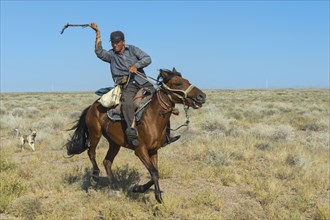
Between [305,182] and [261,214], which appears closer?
[261,214]

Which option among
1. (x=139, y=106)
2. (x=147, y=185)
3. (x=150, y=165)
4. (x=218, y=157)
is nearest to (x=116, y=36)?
(x=139, y=106)

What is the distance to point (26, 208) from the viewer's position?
6.43 m

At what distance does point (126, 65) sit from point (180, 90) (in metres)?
1.31

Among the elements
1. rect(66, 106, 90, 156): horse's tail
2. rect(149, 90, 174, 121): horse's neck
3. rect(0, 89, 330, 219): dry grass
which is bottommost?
rect(0, 89, 330, 219): dry grass

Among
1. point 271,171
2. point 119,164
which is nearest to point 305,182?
point 271,171

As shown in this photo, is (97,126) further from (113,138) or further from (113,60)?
(113,60)

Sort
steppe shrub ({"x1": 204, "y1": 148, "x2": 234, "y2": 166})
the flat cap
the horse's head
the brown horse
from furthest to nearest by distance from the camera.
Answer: steppe shrub ({"x1": 204, "y1": 148, "x2": 234, "y2": 166}), the flat cap, the brown horse, the horse's head

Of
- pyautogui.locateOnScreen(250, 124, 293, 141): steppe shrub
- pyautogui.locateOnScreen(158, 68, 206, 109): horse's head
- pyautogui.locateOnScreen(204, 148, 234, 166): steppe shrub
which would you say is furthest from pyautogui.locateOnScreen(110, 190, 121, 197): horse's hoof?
pyautogui.locateOnScreen(250, 124, 293, 141): steppe shrub

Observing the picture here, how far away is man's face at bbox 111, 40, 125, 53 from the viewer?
7.03 meters

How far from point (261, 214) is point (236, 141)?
6.39 metres

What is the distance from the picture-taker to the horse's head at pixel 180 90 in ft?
20.6

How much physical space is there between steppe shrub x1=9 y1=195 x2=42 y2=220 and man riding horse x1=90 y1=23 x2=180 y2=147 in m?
1.91

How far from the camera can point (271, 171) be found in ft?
31.8

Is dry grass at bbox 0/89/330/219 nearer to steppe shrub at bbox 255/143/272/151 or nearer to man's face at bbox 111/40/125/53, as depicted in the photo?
steppe shrub at bbox 255/143/272/151
